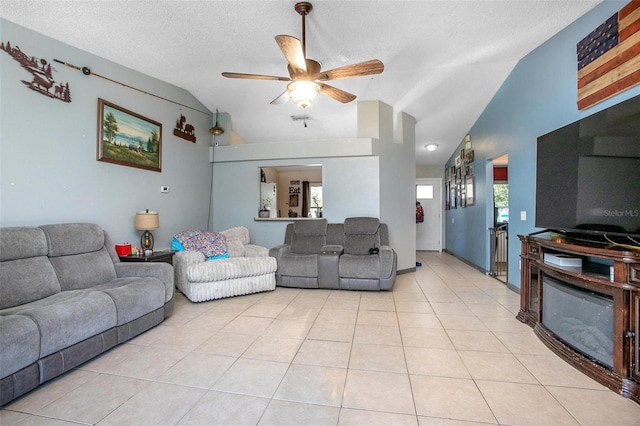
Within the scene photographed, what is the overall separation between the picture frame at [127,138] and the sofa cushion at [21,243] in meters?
1.07

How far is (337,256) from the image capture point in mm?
3936

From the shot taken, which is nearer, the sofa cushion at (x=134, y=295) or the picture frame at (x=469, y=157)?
→ the sofa cushion at (x=134, y=295)

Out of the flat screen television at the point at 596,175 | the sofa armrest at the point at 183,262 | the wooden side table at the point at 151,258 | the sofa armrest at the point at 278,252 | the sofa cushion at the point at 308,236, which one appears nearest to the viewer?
the flat screen television at the point at 596,175

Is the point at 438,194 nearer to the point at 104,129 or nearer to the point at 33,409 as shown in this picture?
the point at 104,129

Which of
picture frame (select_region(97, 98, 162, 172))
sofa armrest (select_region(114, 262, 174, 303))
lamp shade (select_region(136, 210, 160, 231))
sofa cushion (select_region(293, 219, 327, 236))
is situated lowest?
sofa armrest (select_region(114, 262, 174, 303))

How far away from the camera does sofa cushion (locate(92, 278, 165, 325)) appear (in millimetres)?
2275

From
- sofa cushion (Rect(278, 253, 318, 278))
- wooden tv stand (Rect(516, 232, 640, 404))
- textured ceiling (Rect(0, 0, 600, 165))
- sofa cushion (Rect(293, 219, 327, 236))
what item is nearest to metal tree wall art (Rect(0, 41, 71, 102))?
textured ceiling (Rect(0, 0, 600, 165))

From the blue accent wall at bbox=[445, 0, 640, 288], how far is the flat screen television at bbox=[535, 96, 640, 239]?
39 cm

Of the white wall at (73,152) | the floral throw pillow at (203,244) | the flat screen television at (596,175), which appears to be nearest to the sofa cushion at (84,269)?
the white wall at (73,152)

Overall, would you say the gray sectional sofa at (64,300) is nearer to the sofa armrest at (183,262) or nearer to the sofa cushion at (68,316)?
the sofa cushion at (68,316)

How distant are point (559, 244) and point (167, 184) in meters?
4.57

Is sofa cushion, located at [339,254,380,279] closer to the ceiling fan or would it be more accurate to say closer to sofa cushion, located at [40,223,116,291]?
the ceiling fan

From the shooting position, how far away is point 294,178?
30.1 ft

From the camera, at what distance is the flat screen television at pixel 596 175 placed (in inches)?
73.7
